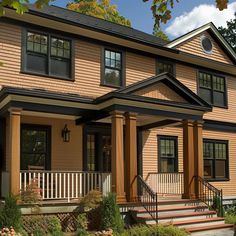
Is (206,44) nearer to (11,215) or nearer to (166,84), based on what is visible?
(166,84)

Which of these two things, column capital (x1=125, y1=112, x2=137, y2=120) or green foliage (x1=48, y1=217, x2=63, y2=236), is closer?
green foliage (x1=48, y1=217, x2=63, y2=236)

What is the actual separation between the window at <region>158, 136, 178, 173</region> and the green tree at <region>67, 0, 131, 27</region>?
2472cm

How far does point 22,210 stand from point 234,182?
12.6 metres

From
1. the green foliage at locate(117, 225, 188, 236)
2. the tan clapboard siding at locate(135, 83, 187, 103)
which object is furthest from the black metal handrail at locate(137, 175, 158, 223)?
the tan clapboard siding at locate(135, 83, 187, 103)

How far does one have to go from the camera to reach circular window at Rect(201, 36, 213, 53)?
20500mm

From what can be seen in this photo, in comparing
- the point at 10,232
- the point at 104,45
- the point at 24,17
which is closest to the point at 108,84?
the point at 104,45

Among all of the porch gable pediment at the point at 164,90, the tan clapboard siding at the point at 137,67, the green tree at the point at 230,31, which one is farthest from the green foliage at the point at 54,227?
the green tree at the point at 230,31

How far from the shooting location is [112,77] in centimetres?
1664

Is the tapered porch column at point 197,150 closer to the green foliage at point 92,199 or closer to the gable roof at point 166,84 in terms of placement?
the gable roof at point 166,84

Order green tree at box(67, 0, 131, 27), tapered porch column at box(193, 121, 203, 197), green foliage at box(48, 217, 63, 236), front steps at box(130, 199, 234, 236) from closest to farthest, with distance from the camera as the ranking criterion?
green foliage at box(48, 217, 63, 236) < front steps at box(130, 199, 234, 236) < tapered porch column at box(193, 121, 203, 197) < green tree at box(67, 0, 131, 27)

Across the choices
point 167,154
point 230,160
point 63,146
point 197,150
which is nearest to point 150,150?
point 167,154

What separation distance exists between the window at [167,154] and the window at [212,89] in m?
2.92

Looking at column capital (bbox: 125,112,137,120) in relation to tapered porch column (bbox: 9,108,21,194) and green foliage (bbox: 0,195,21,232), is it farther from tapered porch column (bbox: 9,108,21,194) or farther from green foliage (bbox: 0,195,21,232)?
green foliage (bbox: 0,195,21,232)

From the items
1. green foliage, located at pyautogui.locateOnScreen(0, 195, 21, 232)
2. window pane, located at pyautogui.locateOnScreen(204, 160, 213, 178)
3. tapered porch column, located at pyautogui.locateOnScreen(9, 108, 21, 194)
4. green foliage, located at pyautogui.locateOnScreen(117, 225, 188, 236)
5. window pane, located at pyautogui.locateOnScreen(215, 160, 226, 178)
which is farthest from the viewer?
window pane, located at pyautogui.locateOnScreen(215, 160, 226, 178)
